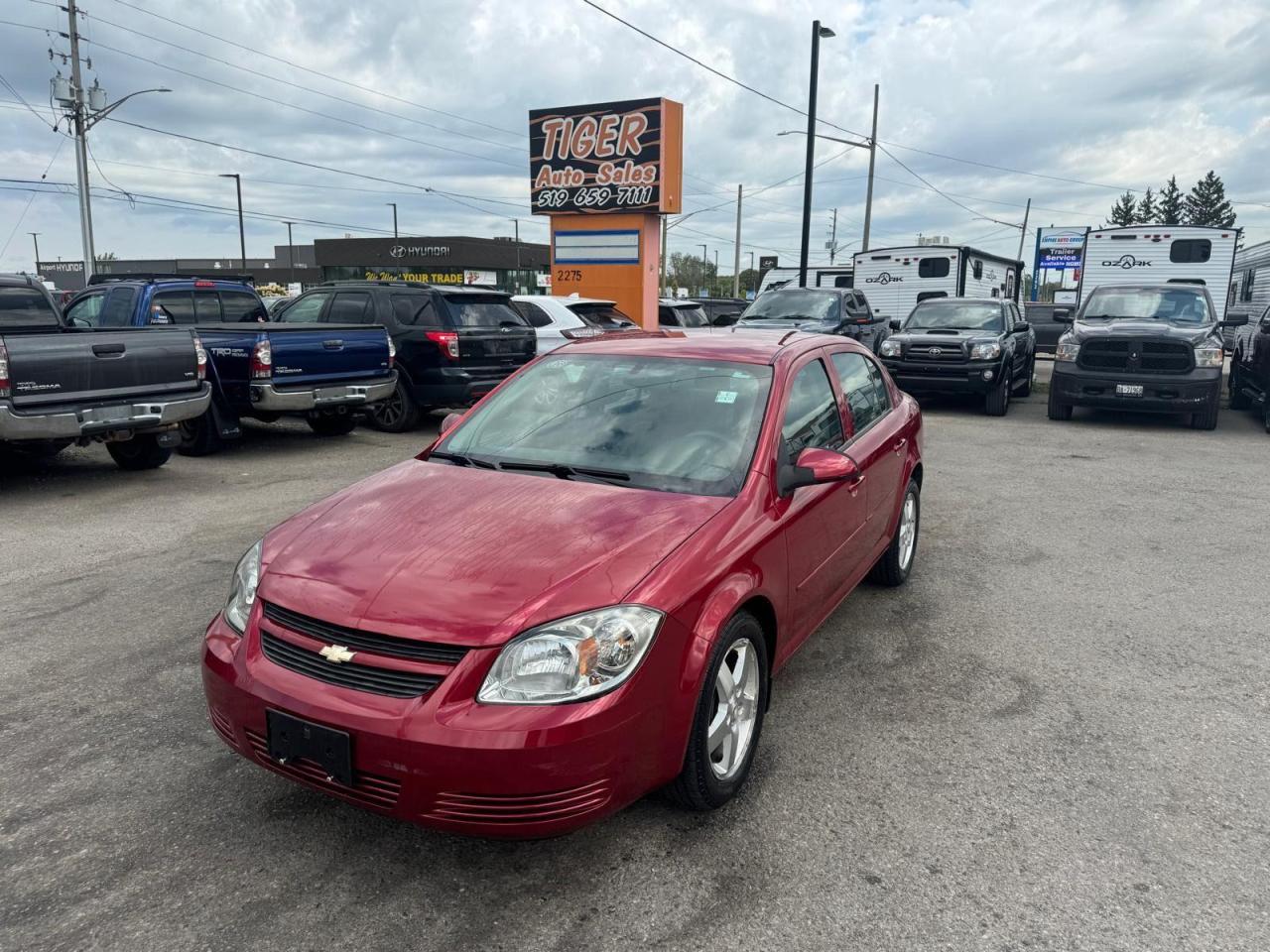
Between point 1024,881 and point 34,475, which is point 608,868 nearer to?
point 1024,881

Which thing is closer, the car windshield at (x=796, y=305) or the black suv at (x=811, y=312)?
the black suv at (x=811, y=312)

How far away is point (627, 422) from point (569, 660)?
57.9 inches

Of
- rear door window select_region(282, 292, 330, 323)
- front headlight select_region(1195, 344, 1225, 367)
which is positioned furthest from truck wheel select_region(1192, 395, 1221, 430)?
rear door window select_region(282, 292, 330, 323)

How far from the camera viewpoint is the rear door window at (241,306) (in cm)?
1187

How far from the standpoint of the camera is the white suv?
39.5 feet

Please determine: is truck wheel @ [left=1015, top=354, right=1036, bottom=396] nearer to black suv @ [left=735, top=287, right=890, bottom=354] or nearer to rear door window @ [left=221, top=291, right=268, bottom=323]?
black suv @ [left=735, top=287, right=890, bottom=354]

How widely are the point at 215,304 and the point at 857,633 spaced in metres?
10.2

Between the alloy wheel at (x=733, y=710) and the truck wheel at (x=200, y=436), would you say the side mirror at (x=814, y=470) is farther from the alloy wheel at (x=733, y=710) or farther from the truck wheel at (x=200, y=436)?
the truck wheel at (x=200, y=436)

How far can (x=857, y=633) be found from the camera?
4.71m

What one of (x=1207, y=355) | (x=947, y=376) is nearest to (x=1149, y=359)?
(x=1207, y=355)

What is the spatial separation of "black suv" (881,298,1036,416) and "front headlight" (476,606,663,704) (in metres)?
12.0

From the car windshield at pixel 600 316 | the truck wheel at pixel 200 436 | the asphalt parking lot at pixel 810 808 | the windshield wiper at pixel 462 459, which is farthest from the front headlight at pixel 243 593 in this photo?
the car windshield at pixel 600 316

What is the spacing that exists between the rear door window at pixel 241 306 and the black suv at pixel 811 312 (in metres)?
7.46

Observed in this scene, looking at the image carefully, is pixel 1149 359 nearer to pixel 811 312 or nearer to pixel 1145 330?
pixel 1145 330
